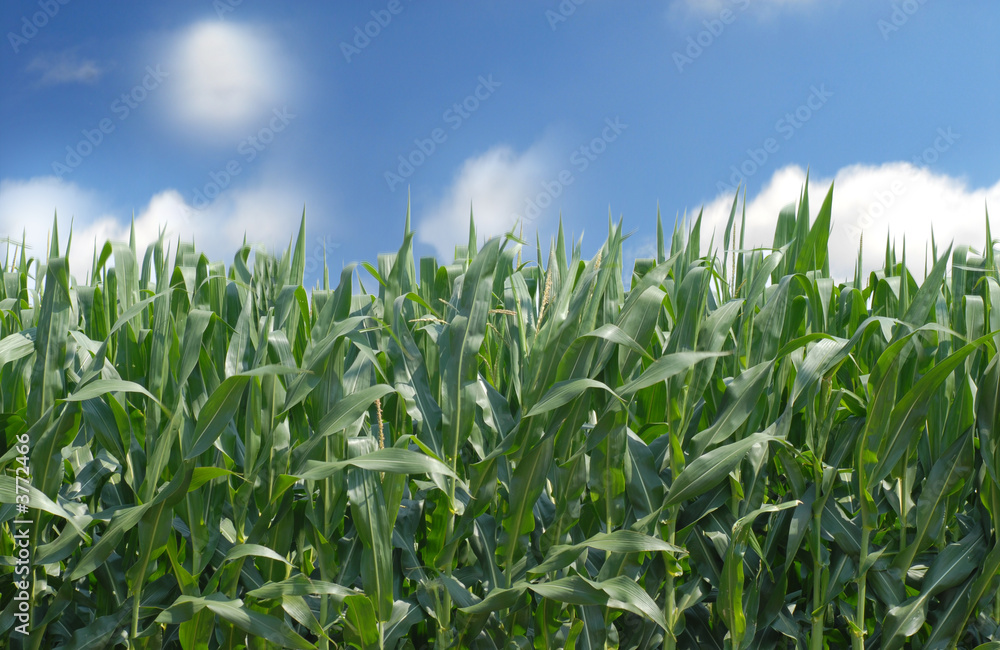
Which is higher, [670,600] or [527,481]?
[527,481]

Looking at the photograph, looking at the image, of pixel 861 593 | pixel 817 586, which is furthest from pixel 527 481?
pixel 861 593

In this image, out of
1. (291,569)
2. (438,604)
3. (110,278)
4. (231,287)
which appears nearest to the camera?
(438,604)

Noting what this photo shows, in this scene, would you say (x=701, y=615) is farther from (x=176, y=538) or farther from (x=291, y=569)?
(x=176, y=538)

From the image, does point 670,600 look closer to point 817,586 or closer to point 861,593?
point 817,586

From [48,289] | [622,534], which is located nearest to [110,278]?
[48,289]

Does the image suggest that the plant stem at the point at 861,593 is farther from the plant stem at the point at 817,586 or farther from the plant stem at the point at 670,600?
the plant stem at the point at 670,600

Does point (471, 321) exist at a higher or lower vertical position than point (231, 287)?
lower

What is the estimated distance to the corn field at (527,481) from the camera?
173cm

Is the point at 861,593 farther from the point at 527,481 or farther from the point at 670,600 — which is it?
the point at 527,481

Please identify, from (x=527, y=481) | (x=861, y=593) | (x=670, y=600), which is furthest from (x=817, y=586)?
(x=527, y=481)

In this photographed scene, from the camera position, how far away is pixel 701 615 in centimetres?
199

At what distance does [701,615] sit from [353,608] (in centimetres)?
108

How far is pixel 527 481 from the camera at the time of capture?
1.75 metres

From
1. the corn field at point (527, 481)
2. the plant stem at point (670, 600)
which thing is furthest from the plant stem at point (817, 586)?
the plant stem at point (670, 600)
